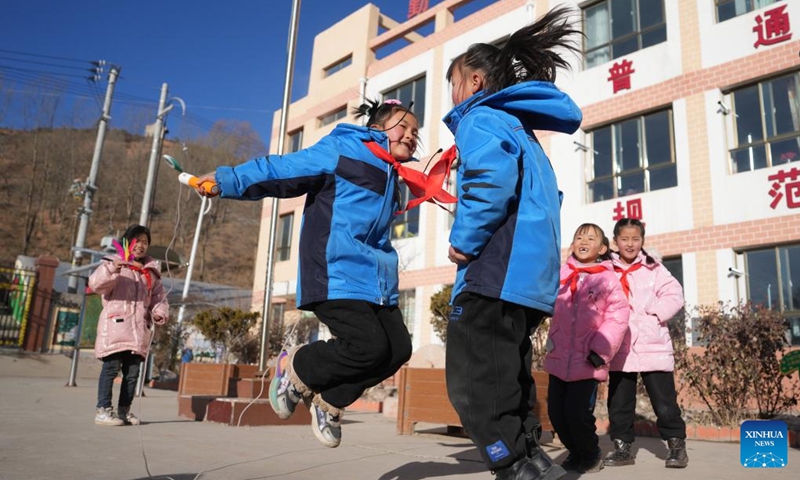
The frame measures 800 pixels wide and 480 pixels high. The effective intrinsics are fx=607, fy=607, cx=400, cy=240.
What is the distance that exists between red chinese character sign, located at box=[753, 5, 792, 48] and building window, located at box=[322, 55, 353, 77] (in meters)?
14.6

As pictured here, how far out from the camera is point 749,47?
11969 millimetres

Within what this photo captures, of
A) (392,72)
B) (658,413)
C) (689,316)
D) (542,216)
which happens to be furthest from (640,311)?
(392,72)

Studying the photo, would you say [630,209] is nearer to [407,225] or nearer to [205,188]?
[407,225]

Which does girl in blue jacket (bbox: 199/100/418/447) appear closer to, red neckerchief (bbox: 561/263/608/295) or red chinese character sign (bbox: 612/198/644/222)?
red neckerchief (bbox: 561/263/608/295)

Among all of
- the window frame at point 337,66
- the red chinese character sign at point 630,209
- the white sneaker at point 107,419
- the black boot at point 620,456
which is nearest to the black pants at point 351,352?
the black boot at point 620,456

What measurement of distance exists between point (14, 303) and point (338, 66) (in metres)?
13.9

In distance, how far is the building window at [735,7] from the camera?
469 inches

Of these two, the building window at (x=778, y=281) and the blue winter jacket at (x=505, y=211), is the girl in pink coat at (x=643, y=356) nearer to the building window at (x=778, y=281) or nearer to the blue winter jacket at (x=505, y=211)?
the blue winter jacket at (x=505, y=211)

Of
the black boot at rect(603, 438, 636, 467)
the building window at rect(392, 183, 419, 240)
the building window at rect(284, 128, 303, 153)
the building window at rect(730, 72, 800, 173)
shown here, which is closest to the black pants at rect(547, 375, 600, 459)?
the black boot at rect(603, 438, 636, 467)

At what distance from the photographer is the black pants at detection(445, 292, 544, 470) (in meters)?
2.19

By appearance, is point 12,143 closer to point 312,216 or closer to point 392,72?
point 392,72

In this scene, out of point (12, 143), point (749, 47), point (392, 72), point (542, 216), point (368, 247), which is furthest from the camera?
point (12, 143)

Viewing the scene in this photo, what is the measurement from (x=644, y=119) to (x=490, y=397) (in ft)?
42.2

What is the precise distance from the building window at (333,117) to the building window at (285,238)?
3842 mm
